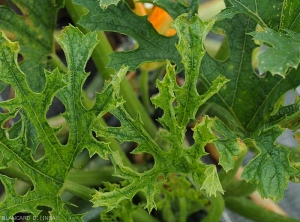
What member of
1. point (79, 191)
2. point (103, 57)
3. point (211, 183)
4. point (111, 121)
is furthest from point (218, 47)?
point (211, 183)

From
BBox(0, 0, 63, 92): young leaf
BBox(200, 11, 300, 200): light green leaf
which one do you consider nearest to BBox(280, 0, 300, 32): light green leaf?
BBox(200, 11, 300, 200): light green leaf

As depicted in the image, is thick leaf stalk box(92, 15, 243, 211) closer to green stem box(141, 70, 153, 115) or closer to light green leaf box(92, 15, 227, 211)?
light green leaf box(92, 15, 227, 211)

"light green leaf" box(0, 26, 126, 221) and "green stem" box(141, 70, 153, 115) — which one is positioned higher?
"light green leaf" box(0, 26, 126, 221)

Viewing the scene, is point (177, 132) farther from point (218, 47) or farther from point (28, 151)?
point (218, 47)

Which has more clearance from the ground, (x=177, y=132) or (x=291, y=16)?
(x=291, y=16)

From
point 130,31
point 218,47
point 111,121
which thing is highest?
point 130,31
